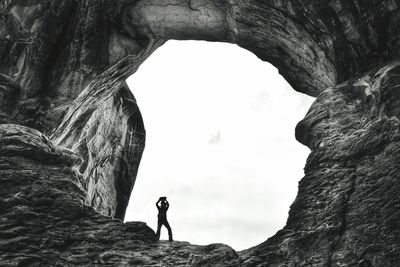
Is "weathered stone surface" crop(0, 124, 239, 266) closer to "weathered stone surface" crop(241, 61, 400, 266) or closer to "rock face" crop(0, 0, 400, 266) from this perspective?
"rock face" crop(0, 0, 400, 266)

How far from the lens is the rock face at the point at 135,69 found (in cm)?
1395

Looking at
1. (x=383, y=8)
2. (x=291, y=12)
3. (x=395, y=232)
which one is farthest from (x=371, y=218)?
(x=291, y=12)

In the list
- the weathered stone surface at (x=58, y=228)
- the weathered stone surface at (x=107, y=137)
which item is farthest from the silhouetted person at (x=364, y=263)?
the weathered stone surface at (x=107, y=137)

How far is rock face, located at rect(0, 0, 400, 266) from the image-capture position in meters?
13.9

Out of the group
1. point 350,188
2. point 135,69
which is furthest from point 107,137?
point 350,188

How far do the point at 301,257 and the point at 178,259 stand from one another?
12.3 feet

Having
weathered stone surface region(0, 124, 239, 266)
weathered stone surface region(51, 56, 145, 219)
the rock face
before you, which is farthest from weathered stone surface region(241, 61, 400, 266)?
weathered stone surface region(51, 56, 145, 219)

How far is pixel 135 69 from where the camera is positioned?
25594mm

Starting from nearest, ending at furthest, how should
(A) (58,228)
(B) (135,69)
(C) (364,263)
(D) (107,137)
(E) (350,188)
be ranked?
(C) (364,263) < (E) (350,188) < (A) (58,228) < (B) (135,69) < (D) (107,137)

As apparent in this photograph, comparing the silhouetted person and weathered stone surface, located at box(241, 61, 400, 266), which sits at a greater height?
weathered stone surface, located at box(241, 61, 400, 266)

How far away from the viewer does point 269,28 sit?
21.5 meters

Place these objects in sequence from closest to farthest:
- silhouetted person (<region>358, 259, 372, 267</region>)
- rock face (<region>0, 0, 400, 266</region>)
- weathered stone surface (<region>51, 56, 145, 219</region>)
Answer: silhouetted person (<region>358, 259, 372, 267</region>) < rock face (<region>0, 0, 400, 266</region>) < weathered stone surface (<region>51, 56, 145, 219</region>)

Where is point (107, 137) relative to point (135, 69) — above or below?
below

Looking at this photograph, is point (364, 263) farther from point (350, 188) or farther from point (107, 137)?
point (107, 137)
